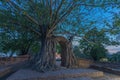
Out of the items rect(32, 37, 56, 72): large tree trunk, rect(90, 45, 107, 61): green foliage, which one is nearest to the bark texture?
rect(32, 37, 56, 72): large tree trunk

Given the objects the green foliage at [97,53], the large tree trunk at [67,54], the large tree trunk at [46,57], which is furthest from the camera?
the green foliage at [97,53]

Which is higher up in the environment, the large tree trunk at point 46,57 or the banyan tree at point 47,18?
the banyan tree at point 47,18

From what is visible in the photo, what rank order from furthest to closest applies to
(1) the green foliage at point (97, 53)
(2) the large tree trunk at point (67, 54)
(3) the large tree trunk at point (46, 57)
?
(1) the green foliage at point (97, 53) < (2) the large tree trunk at point (67, 54) < (3) the large tree trunk at point (46, 57)

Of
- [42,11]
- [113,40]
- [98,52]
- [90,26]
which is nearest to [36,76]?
[42,11]

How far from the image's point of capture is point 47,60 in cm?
977

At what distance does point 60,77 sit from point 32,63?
2.79m

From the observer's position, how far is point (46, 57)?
9875 millimetres

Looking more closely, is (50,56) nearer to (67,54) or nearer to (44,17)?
(67,54)

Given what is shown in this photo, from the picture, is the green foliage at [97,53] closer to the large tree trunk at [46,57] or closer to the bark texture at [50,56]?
the bark texture at [50,56]

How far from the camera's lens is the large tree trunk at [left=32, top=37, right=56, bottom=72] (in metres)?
9.48

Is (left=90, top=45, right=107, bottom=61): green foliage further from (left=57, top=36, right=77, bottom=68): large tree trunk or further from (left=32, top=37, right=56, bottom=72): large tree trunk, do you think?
(left=32, top=37, right=56, bottom=72): large tree trunk

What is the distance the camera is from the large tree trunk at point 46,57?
948cm

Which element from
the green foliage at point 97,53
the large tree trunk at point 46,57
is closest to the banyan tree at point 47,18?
the large tree trunk at point 46,57

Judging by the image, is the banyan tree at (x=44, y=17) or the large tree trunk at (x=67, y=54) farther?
the large tree trunk at (x=67, y=54)
